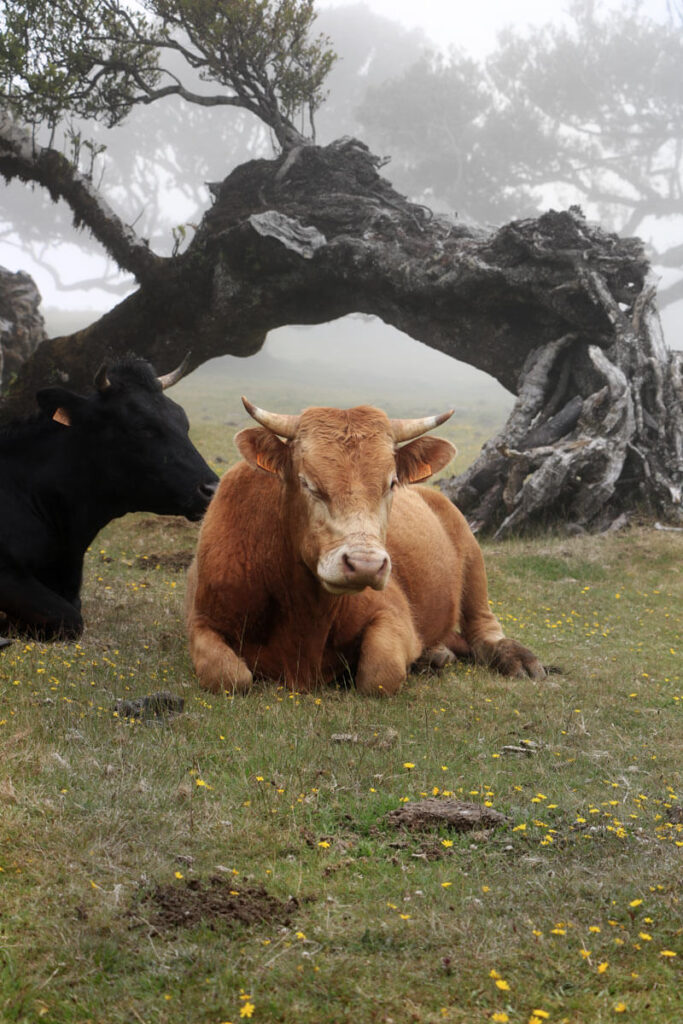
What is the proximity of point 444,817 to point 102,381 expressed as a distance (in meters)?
5.54

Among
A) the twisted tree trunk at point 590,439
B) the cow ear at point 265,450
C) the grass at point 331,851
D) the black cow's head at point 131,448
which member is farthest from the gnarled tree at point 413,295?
the cow ear at point 265,450

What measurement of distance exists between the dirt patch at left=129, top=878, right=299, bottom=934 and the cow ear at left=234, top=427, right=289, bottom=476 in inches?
126

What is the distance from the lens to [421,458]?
6969 mm

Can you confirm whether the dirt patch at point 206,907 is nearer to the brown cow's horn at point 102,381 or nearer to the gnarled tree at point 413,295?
the brown cow's horn at point 102,381

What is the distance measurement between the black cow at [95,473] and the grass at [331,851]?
4.92 feet

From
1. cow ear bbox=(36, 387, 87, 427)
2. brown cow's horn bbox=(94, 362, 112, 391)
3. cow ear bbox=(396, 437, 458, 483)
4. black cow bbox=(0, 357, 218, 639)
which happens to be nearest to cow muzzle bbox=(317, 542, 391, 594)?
cow ear bbox=(396, 437, 458, 483)

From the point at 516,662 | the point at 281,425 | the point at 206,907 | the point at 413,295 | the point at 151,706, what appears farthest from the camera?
the point at 413,295

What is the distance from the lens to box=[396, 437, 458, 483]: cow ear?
22.8ft

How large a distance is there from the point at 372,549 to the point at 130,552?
8333 millimetres

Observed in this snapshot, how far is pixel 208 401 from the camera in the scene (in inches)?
1334

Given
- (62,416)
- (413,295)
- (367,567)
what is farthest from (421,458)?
(413,295)

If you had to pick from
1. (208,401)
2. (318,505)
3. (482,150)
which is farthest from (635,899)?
(482,150)

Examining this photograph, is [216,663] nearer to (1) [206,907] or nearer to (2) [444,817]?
(2) [444,817]

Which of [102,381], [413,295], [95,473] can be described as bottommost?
[95,473]
